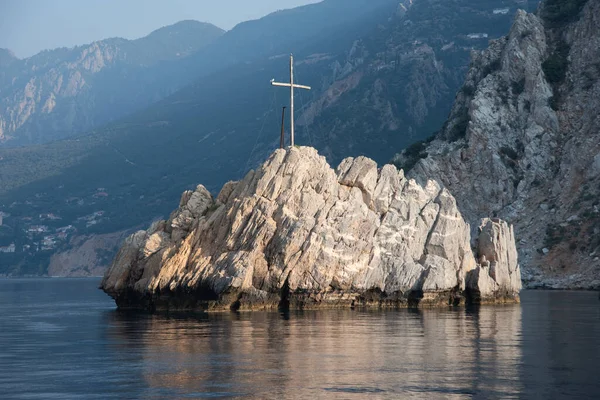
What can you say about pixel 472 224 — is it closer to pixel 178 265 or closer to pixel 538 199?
pixel 538 199

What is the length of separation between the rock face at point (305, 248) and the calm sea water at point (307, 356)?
3.40 m

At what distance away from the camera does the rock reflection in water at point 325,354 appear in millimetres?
38125

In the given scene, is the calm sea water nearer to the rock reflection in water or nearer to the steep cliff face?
the rock reflection in water

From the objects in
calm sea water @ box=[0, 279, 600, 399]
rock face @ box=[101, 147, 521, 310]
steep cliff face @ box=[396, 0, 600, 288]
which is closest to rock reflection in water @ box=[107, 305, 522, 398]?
calm sea water @ box=[0, 279, 600, 399]

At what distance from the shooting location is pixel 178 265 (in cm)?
7438

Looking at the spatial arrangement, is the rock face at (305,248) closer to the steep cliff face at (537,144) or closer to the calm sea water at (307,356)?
the calm sea water at (307,356)

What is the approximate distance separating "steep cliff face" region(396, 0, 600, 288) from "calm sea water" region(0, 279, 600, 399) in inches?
1994

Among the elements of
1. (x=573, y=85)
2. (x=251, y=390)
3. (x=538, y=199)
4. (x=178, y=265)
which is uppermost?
(x=573, y=85)

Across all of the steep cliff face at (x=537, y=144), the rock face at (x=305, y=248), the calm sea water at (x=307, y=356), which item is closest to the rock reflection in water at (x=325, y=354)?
the calm sea water at (x=307, y=356)

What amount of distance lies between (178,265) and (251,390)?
124ft

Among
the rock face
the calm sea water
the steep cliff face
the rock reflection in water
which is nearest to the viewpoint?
the calm sea water

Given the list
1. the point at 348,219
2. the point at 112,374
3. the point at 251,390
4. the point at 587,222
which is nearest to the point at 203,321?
the point at 348,219

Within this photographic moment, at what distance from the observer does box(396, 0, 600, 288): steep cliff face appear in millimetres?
123562

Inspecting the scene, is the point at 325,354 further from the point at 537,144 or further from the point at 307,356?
the point at 537,144
